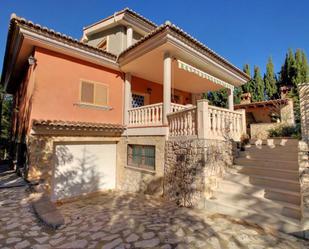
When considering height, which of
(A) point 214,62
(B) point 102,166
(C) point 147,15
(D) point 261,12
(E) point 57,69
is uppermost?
(C) point 147,15

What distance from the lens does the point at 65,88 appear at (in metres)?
10.5

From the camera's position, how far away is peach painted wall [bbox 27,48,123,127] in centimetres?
965

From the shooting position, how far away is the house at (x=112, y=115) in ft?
29.6

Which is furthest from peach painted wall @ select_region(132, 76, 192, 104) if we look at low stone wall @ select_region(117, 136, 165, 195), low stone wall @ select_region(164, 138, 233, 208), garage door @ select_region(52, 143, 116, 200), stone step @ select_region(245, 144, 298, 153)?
stone step @ select_region(245, 144, 298, 153)

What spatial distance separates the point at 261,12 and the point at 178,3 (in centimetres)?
526

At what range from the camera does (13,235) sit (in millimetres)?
4992

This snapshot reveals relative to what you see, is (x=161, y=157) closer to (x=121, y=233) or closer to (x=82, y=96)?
(x=121, y=233)

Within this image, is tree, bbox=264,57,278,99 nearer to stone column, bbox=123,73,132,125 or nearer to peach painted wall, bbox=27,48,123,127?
stone column, bbox=123,73,132,125

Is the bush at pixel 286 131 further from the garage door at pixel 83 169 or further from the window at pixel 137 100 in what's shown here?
the garage door at pixel 83 169

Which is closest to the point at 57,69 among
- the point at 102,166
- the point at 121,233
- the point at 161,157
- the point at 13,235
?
the point at 102,166

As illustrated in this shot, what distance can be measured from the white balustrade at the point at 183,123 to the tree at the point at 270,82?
28005mm

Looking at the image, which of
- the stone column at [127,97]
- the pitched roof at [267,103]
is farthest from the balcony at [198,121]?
the pitched roof at [267,103]

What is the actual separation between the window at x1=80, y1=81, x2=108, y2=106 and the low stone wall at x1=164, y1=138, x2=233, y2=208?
5010 millimetres

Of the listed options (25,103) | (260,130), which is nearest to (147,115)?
(25,103)
